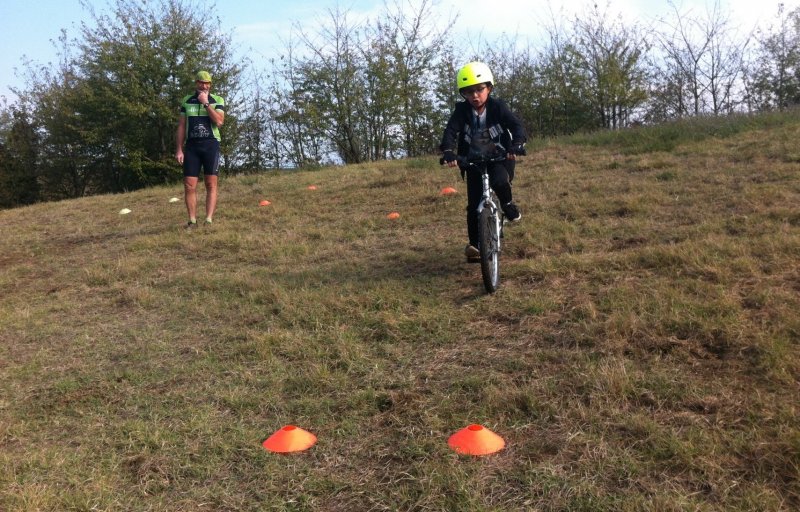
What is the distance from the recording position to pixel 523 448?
252 centimetres

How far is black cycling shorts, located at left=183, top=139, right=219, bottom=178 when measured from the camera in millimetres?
7410

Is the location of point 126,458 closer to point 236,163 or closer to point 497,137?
point 497,137

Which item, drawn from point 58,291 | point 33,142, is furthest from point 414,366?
point 33,142

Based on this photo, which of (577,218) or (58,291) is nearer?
(58,291)

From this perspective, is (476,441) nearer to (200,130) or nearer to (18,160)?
(200,130)

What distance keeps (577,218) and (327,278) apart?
9.10ft

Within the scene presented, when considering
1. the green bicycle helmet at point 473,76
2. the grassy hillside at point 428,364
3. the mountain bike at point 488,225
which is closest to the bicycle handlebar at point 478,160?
the mountain bike at point 488,225

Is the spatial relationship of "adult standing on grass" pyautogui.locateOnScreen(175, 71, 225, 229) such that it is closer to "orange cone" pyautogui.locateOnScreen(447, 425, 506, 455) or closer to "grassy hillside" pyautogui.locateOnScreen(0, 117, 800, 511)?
"grassy hillside" pyautogui.locateOnScreen(0, 117, 800, 511)

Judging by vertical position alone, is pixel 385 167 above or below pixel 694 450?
above

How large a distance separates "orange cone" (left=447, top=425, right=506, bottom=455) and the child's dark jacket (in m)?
2.65

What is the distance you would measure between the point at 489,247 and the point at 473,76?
4.53 feet

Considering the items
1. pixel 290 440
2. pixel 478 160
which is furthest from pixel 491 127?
pixel 290 440

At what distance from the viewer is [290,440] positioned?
2.69m

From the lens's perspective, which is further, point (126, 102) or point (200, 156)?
point (126, 102)
